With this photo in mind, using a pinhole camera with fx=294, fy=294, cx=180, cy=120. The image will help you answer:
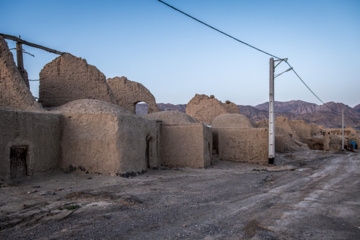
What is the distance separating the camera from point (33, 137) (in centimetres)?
933

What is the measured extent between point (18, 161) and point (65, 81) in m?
6.09

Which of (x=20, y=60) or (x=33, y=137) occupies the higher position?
(x=20, y=60)

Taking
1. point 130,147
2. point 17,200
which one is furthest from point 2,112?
point 130,147

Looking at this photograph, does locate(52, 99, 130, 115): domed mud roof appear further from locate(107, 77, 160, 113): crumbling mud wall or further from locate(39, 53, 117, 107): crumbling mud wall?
locate(107, 77, 160, 113): crumbling mud wall

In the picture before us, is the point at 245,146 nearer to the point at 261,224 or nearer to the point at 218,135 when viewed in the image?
the point at 218,135

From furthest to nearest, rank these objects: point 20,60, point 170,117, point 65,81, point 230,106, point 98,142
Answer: point 230,106 < point 170,117 < point 65,81 < point 20,60 < point 98,142

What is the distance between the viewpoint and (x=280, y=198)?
7.35 meters

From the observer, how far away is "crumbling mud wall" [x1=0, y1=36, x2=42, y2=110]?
10734mm

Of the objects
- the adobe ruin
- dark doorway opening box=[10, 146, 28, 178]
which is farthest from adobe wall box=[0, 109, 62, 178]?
dark doorway opening box=[10, 146, 28, 178]

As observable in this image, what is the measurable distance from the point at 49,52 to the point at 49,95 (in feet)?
6.97

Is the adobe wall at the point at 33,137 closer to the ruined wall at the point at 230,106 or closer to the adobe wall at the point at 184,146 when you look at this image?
the adobe wall at the point at 184,146

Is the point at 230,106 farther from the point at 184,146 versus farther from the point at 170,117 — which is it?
the point at 184,146

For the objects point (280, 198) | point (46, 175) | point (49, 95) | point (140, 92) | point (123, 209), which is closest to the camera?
point (123, 209)

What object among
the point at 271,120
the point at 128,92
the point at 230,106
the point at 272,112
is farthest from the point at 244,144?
the point at 230,106
